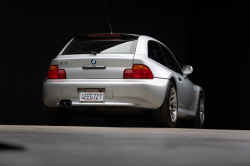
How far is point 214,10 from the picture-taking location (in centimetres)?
1622

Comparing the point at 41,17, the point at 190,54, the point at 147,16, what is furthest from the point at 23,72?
the point at 190,54

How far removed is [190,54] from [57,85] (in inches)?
434

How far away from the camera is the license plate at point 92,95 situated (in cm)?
619

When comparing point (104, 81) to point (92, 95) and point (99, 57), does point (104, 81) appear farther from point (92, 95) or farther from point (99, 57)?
point (99, 57)

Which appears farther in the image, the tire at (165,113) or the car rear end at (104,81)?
the tire at (165,113)

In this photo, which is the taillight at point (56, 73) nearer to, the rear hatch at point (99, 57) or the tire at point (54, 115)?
the rear hatch at point (99, 57)

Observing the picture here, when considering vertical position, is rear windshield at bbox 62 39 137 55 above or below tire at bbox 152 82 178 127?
above

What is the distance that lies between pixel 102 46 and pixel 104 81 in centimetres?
74

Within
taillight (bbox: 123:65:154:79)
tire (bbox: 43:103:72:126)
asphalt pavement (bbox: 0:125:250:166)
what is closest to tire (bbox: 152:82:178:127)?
taillight (bbox: 123:65:154:79)

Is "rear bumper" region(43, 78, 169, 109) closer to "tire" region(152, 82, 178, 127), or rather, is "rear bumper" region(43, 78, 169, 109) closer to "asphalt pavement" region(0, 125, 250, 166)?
"tire" region(152, 82, 178, 127)

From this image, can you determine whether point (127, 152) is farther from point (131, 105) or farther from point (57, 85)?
point (57, 85)

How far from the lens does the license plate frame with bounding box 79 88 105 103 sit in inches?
243

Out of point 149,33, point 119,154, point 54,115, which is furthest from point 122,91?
point 149,33

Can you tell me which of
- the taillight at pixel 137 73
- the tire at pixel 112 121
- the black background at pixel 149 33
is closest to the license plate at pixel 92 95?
the taillight at pixel 137 73
